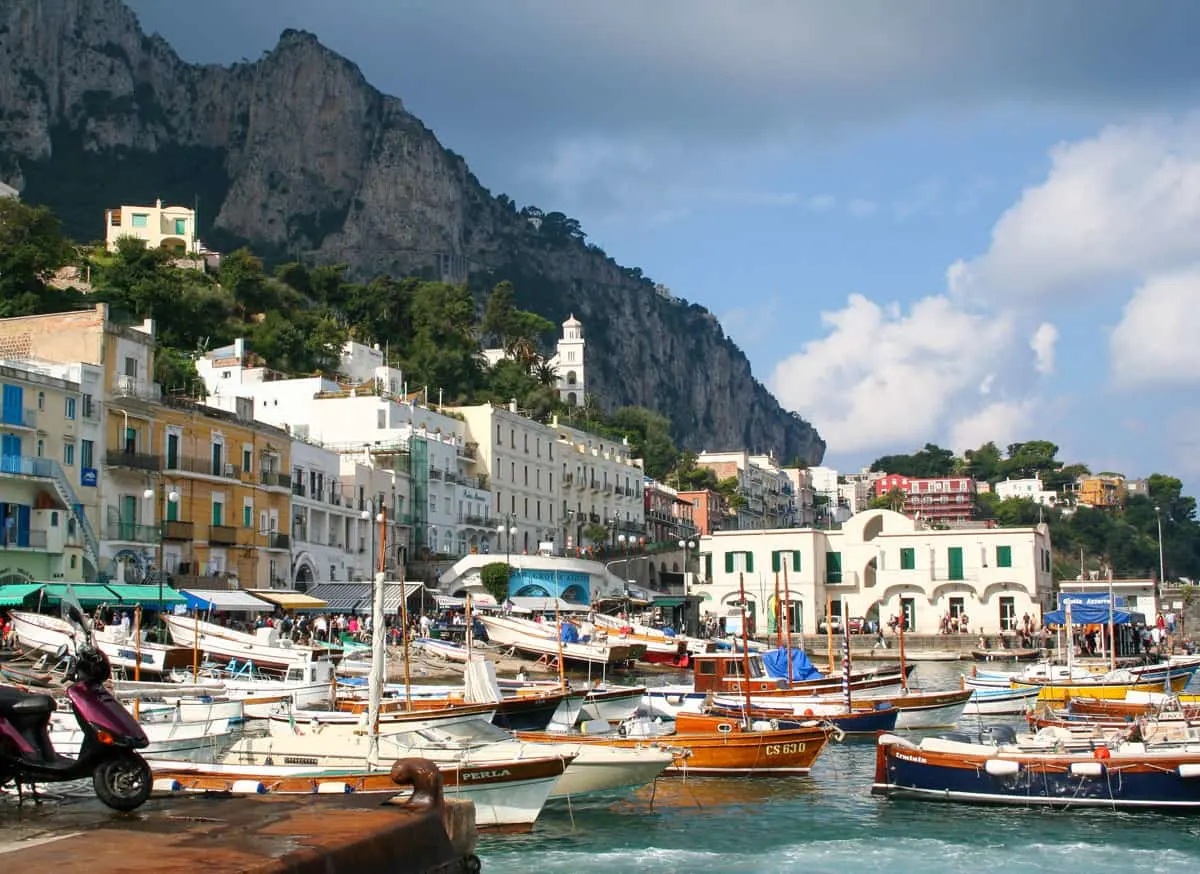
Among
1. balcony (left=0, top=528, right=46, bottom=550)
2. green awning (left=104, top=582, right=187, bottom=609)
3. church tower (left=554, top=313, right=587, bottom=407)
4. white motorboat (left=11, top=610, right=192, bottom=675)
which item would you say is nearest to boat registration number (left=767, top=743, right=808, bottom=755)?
white motorboat (left=11, top=610, right=192, bottom=675)

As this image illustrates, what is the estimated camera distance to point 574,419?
392 feet

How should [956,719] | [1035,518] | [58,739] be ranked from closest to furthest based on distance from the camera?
[58,739]
[956,719]
[1035,518]

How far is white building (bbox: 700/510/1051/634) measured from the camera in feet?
237

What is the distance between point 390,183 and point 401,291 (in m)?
72.6

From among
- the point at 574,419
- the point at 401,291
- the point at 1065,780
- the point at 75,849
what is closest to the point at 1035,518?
the point at 574,419

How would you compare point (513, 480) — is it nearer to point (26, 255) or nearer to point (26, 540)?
point (26, 255)

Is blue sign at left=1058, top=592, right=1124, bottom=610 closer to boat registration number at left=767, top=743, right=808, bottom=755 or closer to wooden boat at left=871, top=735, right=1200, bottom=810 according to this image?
boat registration number at left=767, top=743, right=808, bottom=755

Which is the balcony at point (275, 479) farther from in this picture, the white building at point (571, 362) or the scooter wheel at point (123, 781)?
the white building at point (571, 362)

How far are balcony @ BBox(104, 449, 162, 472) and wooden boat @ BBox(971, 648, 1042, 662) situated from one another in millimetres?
40513

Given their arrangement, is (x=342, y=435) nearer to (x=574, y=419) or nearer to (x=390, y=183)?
(x=574, y=419)

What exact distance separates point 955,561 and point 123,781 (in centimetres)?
6657

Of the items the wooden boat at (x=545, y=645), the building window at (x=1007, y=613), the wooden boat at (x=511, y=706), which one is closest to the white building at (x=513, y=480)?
the wooden boat at (x=545, y=645)

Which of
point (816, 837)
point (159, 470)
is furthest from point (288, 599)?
point (816, 837)

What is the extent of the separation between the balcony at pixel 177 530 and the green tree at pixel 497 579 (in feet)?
66.7
